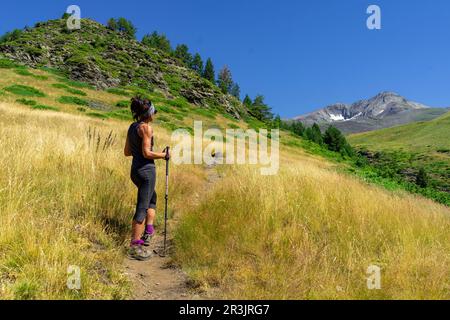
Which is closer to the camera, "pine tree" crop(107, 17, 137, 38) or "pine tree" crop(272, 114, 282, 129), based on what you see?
"pine tree" crop(272, 114, 282, 129)

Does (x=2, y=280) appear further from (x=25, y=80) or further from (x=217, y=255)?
(x=25, y=80)

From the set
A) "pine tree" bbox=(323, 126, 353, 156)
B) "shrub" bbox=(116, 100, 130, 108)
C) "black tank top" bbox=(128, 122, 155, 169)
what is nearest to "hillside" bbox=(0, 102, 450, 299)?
"black tank top" bbox=(128, 122, 155, 169)

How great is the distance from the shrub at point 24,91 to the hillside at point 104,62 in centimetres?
1414

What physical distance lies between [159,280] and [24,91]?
28745 mm

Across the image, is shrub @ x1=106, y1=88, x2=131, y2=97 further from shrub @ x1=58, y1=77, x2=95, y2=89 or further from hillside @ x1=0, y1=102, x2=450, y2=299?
hillside @ x1=0, y1=102, x2=450, y2=299

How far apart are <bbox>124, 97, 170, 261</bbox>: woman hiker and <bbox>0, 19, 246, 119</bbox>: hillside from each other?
41249 mm

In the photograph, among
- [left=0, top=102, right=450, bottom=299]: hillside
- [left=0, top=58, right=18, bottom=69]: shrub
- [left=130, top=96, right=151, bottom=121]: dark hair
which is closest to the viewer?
[left=0, top=102, right=450, bottom=299]: hillside

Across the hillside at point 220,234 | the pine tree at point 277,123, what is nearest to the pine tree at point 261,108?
the pine tree at point 277,123

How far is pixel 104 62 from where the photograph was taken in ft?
177

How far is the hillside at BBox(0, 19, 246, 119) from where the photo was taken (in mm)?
46719

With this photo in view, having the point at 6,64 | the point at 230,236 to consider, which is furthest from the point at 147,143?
the point at 6,64

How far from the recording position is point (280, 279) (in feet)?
11.9

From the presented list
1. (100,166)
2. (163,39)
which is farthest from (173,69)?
(100,166)
